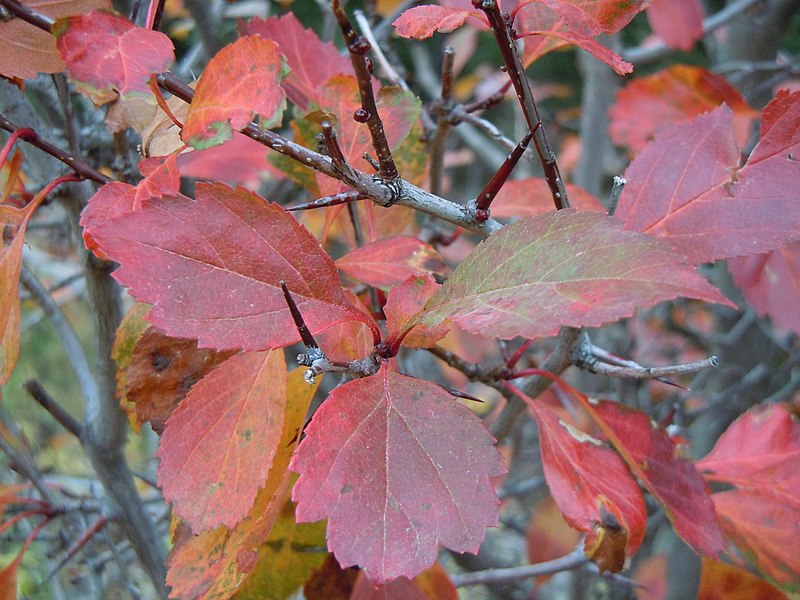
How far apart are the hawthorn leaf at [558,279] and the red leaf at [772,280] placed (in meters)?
0.43

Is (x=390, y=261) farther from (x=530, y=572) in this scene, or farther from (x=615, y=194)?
(x=530, y=572)

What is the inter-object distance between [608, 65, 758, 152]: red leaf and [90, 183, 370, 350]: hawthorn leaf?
2.40 feet

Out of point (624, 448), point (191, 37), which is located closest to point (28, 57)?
point (624, 448)

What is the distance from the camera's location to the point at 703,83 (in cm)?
102

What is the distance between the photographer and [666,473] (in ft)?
1.87

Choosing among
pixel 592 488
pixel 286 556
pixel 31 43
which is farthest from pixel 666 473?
pixel 31 43

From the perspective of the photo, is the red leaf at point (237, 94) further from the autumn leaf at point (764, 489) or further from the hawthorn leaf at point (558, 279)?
the autumn leaf at point (764, 489)

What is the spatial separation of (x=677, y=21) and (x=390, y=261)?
906mm

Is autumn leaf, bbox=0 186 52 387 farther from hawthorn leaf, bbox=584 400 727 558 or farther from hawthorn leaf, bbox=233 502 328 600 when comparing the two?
hawthorn leaf, bbox=584 400 727 558

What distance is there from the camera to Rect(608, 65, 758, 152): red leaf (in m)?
1.00

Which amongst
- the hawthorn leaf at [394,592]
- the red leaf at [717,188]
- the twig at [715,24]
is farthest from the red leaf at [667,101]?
the hawthorn leaf at [394,592]

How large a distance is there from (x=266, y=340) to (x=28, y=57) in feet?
0.80

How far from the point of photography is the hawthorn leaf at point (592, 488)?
1.63 feet

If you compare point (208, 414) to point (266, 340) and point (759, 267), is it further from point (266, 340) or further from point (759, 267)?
point (759, 267)
